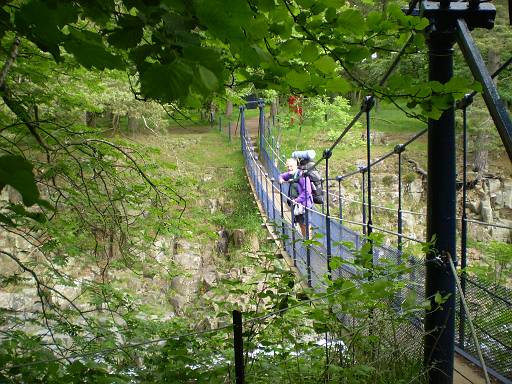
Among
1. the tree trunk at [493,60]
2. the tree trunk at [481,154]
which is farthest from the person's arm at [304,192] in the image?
the tree trunk at [493,60]

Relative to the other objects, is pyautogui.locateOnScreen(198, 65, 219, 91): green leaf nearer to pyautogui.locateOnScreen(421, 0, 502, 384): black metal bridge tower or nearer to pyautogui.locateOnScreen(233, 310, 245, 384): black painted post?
pyautogui.locateOnScreen(233, 310, 245, 384): black painted post

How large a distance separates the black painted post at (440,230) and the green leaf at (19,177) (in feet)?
3.61

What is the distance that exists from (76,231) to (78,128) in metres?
0.62

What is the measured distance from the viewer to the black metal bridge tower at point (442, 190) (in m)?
1.22

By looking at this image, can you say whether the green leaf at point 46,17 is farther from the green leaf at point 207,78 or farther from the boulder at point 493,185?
the boulder at point 493,185

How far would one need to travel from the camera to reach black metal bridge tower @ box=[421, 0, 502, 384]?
48.2 inches

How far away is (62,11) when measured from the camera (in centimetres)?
52

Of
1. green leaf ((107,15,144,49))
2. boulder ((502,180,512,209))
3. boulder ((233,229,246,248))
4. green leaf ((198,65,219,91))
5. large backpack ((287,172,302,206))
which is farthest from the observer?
boulder ((502,180,512,209))

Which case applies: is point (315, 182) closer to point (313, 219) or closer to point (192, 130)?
point (313, 219)

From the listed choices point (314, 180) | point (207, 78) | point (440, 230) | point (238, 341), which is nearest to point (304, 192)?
point (314, 180)

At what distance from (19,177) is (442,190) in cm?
117

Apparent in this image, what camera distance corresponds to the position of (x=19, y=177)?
41 centimetres

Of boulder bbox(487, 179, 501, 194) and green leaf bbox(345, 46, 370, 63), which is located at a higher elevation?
green leaf bbox(345, 46, 370, 63)

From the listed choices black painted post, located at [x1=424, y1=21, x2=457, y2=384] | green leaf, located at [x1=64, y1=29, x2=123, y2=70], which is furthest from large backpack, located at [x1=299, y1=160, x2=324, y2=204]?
green leaf, located at [x1=64, y1=29, x2=123, y2=70]
